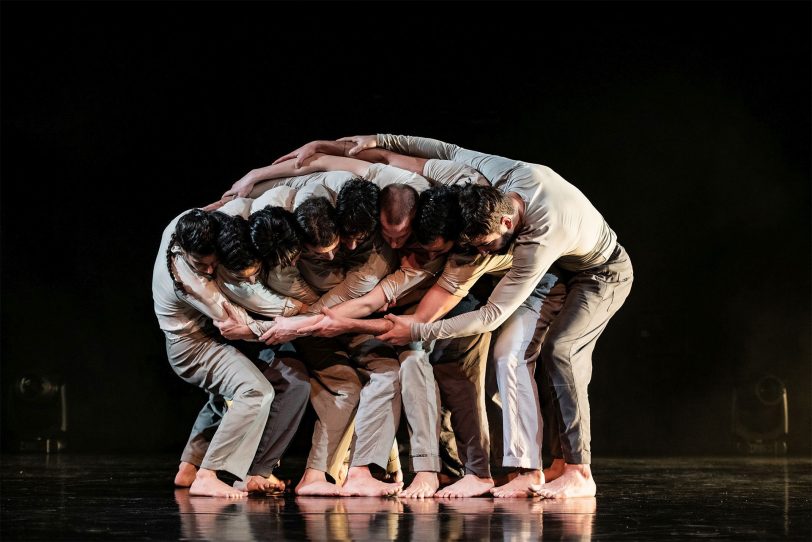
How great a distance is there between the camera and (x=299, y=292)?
12.2 feet

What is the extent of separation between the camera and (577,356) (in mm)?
3758

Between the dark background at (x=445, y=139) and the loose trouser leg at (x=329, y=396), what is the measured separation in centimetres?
233

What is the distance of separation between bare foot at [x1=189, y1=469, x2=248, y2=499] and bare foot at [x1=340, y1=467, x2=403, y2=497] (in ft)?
1.18

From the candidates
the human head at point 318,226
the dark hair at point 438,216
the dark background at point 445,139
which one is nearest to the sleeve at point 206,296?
the human head at point 318,226

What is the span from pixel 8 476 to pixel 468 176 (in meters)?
2.31

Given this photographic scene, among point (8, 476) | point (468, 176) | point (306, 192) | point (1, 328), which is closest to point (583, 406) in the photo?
point (468, 176)

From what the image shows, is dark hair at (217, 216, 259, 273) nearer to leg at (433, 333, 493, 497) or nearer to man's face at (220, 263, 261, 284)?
man's face at (220, 263, 261, 284)

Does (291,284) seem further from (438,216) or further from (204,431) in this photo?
(204,431)

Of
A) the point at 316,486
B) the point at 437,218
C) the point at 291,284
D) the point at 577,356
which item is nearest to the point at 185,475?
the point at 316,486

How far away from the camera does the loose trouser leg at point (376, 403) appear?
3.64 metres

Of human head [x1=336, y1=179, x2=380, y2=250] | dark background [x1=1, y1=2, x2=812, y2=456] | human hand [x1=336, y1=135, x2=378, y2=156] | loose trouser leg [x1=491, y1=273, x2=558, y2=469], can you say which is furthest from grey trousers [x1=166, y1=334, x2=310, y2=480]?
dark background [x1=1, y1=2, x2=812, y2=456]

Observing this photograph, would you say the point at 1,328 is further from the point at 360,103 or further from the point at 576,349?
the point at 576,349

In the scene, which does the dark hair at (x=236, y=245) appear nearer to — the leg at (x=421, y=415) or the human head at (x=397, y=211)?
the human head at (x=397, y=211)

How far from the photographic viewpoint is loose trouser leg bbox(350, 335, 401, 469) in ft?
11.9
